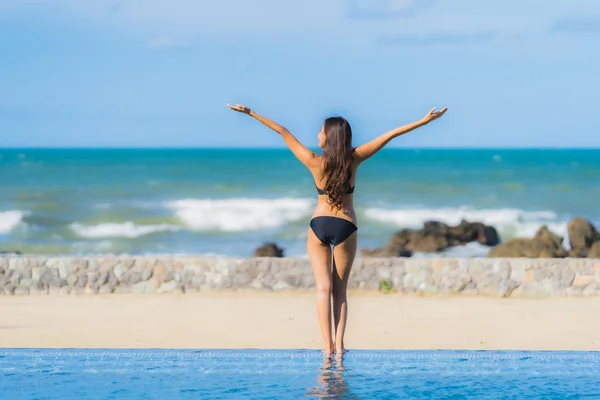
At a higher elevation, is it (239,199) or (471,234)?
(239,199)

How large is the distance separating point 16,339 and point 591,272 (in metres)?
5.55

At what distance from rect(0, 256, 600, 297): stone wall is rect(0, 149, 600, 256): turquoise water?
8.56 m

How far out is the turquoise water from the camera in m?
25.7

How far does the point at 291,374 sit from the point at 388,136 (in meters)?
1.50

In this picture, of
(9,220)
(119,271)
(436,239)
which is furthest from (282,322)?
(9,220)

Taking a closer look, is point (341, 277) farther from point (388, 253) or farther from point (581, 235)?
point (581, 235)

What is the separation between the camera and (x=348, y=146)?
5625 mm

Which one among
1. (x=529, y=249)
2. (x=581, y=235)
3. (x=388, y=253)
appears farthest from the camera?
(x=581, y=235)

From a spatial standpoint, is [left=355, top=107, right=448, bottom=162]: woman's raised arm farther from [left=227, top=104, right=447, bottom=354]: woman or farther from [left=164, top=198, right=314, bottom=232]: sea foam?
[left=164, top=198, right=314, bottom=232]: sea foam

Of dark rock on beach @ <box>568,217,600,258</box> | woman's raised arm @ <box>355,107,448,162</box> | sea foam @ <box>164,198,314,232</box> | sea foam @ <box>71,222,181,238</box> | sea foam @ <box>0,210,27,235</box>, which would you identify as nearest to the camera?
woman's raised arm @ <box>355,107,448,162</box>

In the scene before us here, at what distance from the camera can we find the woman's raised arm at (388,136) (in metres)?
5.51

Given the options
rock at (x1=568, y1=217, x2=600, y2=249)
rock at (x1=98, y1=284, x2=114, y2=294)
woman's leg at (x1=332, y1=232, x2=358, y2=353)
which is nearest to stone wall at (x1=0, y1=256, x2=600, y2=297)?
rock at (x1=98, y1=284, x2=114, y2=294)

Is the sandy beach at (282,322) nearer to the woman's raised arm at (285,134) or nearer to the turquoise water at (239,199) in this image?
the woman's raised arm at (285,134)

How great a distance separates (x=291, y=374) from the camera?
Answer: 232 inches
